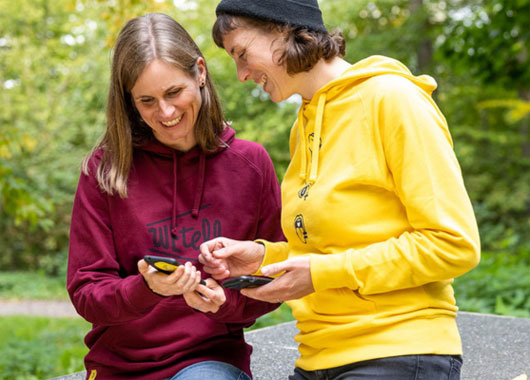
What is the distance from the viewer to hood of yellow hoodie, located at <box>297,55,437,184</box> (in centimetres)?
174

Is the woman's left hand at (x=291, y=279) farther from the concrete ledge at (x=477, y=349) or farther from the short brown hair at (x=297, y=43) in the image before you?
the concrete ledge at (x=477, y=349)

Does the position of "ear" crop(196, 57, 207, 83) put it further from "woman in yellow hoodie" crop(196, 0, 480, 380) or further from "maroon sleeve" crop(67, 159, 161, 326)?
"maroon sleeve" crop(67, 159, 161, 326)

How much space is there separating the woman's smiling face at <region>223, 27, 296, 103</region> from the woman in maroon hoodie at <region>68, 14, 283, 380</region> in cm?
30

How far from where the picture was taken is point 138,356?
2123 mm

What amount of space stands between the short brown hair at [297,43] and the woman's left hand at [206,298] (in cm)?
71

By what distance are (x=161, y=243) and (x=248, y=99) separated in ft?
36.2

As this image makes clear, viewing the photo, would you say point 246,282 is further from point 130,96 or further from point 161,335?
point 130,96

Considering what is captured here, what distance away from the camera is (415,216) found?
1608 millimetres

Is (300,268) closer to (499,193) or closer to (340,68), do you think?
(340,68)

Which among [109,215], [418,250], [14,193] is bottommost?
[14,193]

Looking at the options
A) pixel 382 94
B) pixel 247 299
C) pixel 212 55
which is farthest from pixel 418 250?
pixel 212 55

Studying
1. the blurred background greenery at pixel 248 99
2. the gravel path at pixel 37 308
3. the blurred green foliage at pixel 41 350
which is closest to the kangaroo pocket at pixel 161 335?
the blurred green foliage at pixel 41 350

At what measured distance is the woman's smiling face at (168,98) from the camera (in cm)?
211

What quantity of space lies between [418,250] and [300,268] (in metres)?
0.31
